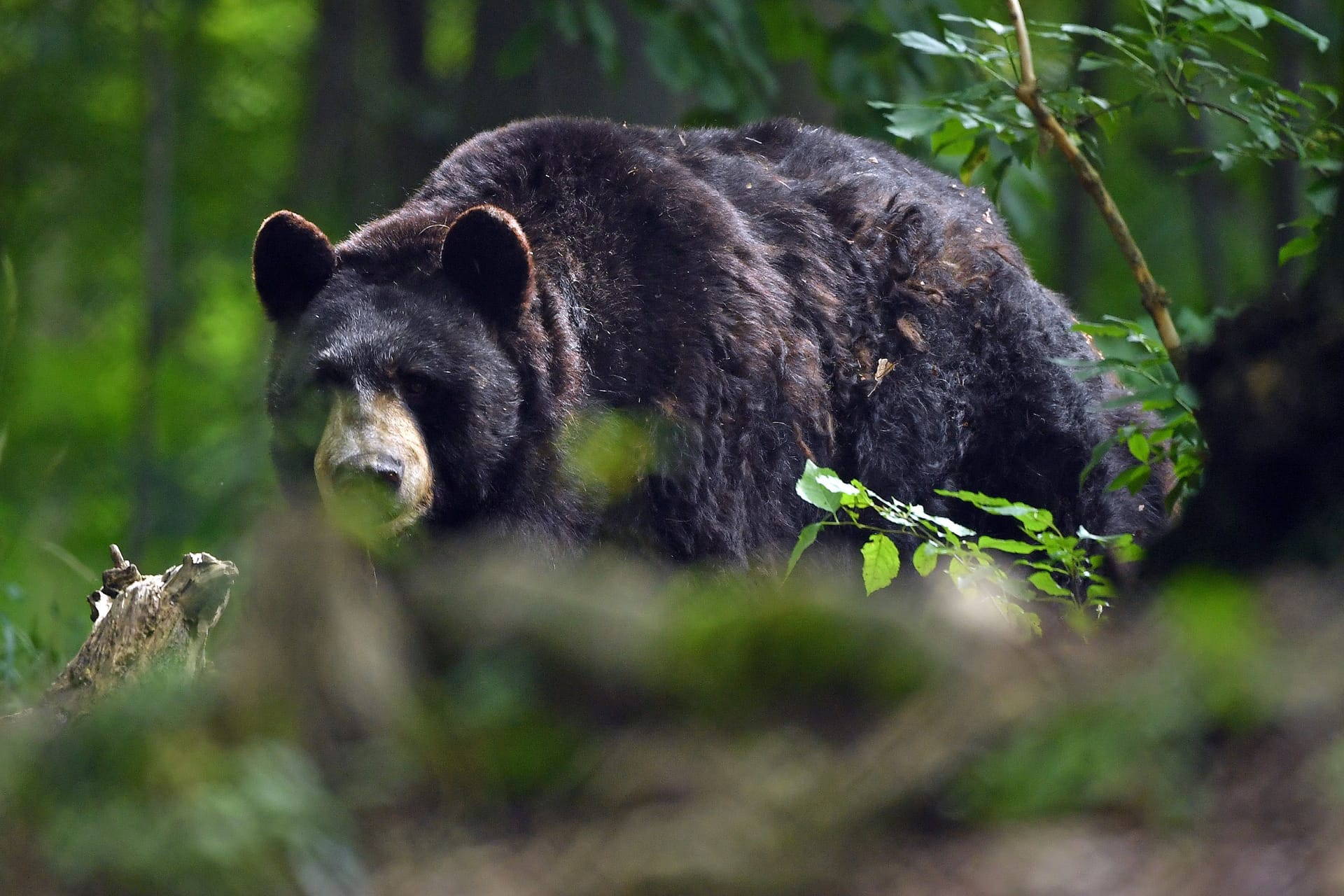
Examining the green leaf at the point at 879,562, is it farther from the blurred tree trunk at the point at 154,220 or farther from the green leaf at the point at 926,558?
the blurred tree trunk at the point at 154,220

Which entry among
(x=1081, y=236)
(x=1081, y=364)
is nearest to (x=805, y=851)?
(x=1081, y=364)

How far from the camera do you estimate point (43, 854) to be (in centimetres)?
182

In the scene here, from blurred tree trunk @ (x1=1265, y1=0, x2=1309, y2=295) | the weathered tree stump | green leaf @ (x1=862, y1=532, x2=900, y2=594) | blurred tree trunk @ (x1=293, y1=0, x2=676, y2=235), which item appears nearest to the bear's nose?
the weathered tree stump

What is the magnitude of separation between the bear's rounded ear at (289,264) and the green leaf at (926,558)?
2.55 m

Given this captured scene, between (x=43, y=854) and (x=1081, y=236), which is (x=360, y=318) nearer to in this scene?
(x=43, y=854)

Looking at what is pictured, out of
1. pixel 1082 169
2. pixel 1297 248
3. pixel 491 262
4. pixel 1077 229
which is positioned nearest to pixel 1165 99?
pixel 1082 169

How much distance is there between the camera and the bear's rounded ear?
16.2 ft

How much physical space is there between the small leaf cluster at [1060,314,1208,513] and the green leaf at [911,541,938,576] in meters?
0.41

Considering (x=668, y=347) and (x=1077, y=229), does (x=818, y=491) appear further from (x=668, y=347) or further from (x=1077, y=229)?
(x=1077, y=229)

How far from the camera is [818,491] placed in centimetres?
353

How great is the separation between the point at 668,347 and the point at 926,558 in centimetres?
174

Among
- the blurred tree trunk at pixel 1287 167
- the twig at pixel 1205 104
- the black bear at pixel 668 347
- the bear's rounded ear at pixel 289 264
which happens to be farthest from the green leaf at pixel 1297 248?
the blurred tree trunk at pixel 1287 167

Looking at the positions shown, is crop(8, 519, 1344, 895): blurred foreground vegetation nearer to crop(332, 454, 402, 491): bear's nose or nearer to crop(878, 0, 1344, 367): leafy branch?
crop(878, 0, 1344, 367): leafy branch

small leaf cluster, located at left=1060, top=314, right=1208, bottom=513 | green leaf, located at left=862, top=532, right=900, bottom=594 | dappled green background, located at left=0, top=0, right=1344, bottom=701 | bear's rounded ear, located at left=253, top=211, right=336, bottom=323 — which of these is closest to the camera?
small leaf cluster, located at left=1060, top=314, right=1208, bottom=513
